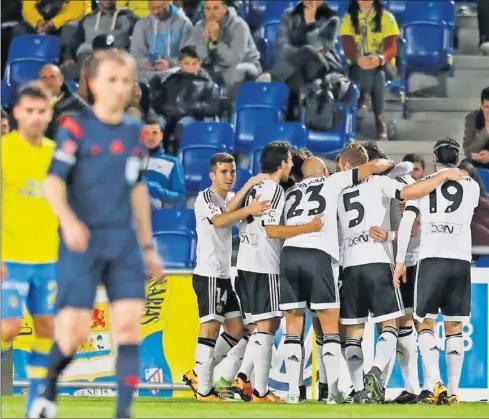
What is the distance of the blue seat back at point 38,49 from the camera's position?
16.4 m

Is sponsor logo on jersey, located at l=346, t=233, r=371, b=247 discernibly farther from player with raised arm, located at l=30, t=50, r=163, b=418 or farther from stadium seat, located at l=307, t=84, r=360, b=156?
stadium seat, located at l=307, t=84, r=360, b=156

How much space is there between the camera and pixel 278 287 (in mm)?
10461

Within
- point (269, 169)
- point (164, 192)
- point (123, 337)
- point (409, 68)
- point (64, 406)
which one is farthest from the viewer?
point (409, 68)

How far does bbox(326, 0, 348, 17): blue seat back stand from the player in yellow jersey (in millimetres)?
9109

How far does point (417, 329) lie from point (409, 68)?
5.88 meters

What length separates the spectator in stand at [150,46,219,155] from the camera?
14562 millimetres

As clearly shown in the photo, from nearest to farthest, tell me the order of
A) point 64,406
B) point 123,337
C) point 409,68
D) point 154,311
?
point 123,337 → point 64,406 → point 154,311 → point 409,68

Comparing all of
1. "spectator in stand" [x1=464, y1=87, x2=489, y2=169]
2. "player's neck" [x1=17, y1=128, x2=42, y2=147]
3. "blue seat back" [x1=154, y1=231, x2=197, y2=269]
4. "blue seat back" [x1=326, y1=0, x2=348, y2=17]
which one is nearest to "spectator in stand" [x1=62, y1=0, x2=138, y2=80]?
"blue seat back" [x1=326, y1=0, x2=348, y2=17]

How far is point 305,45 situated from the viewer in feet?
48.6

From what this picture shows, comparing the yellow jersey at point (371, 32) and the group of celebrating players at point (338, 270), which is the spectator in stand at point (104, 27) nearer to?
the yellow jersey at point (371, 32)

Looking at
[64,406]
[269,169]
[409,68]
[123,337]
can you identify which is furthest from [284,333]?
[409,68]

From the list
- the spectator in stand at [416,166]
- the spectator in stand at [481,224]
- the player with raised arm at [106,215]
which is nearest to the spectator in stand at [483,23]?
the spectator in stand at [416,166]

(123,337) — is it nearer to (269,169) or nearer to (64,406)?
(64,406)

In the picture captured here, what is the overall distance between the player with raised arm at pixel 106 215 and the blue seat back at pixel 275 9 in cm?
974
